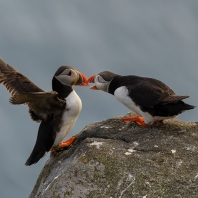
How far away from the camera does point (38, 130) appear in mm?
7133

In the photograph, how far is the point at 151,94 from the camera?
6.47 metres

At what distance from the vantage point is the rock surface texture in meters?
5.11

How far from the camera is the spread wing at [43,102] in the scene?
620cm

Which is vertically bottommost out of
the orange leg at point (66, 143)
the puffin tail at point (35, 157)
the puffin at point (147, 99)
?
the puffin tail at point (35, 157)

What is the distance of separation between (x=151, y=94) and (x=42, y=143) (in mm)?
1760

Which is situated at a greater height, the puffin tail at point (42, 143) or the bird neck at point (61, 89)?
the bird neck at point (61, 89)

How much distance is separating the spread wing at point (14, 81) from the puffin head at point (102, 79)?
35.5 inches

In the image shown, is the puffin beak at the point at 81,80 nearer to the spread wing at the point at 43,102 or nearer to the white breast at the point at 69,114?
the white breast at the point at 69,114

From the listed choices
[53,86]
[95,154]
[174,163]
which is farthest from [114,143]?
[53,86]

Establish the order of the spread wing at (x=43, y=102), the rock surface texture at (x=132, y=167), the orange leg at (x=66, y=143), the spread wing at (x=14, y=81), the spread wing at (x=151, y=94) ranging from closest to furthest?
the rock surface texture at (x=132, y=167), the spread wing at (x=43, y=102), the spread wing at (x=151, y=94), the orange leg at (x=66, y=143), the spread wing at (x=14, y=81)

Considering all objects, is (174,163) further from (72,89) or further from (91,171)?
(72,89)

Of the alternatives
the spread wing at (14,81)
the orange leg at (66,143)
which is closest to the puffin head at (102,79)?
the spread wing at (14,81)

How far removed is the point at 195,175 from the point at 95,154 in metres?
1.15

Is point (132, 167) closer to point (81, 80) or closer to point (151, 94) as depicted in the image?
point (151, 94)
